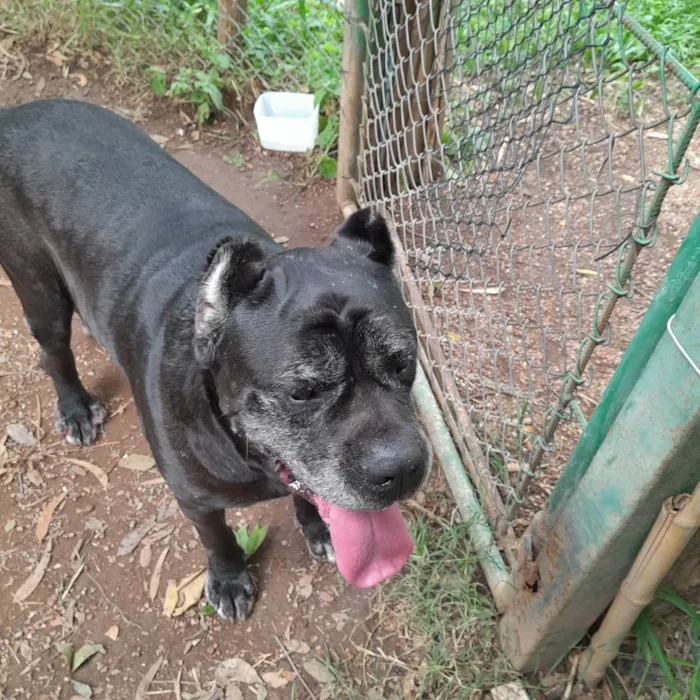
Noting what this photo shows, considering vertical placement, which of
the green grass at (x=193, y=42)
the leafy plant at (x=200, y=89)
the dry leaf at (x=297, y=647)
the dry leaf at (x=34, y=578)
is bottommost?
the dry leaf at (x=34, y=578)

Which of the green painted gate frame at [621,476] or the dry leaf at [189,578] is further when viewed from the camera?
the dry leaf at [189,578]

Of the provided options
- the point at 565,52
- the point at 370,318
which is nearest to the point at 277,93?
the point at 565,52

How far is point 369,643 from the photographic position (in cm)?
270

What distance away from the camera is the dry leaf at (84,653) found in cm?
263

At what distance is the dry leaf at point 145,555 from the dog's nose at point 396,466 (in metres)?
1.63

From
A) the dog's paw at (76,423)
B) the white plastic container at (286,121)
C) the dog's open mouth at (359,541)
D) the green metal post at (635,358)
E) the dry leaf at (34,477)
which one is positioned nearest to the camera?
the green metal post at (635,358)

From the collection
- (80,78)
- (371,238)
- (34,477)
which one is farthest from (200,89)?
(371,238)

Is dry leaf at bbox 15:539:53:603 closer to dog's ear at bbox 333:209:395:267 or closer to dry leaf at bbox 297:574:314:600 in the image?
dry leaf at bbox 297:574:314:600

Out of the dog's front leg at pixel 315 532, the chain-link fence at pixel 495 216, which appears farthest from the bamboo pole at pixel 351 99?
the dog's front leg at pixel 315 532

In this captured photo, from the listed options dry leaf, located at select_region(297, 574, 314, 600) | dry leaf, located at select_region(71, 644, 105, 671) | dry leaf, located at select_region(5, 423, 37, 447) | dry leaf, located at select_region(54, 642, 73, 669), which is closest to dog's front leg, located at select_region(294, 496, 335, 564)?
dry leaf, located at select_region(297, 574, 314, 600)

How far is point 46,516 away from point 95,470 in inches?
12.6

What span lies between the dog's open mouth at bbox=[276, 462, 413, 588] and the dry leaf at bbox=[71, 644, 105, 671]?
1268 mm

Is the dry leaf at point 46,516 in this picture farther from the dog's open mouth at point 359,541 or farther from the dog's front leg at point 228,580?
the dog's open mouth at point 359,541

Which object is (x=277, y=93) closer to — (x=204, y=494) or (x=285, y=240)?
(x=285, y=240)
